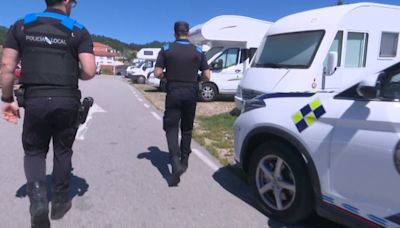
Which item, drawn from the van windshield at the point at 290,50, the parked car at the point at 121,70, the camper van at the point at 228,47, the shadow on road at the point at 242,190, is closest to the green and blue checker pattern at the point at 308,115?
the shadow on road at the point at 242,190

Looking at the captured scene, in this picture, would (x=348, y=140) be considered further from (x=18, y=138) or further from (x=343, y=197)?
(x=18, y=138)

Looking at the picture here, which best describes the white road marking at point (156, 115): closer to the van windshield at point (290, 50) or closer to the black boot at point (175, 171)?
the van windshield at point (290, 50)

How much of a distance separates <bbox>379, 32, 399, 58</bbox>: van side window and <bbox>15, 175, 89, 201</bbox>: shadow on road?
6956mm

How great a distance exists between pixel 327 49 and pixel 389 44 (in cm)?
188

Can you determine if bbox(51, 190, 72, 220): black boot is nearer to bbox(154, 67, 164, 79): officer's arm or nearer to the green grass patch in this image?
bbox(154, 67, 164, 79): officer's arm

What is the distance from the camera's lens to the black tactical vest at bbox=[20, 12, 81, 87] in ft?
11.0

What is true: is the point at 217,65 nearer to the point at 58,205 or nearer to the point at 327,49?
the point at 327,49

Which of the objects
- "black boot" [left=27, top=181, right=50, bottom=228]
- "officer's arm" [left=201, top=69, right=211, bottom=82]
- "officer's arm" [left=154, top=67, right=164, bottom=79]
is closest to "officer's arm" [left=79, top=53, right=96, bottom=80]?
"black boot" [left=27, top=181, right=50, bottom=228]

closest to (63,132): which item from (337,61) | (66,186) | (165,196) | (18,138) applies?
(66,186)

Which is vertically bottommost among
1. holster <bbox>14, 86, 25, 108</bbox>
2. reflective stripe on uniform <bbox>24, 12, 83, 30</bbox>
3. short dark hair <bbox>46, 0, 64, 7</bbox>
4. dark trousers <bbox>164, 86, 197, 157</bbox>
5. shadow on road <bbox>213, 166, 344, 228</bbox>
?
shadow on road <bbox>213, 166, 344, 228</bbox>

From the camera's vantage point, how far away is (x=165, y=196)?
14.7ft

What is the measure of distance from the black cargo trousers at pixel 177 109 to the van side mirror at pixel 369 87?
2.38m

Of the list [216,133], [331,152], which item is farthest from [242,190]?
[216,133]

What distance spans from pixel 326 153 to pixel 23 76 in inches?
105
